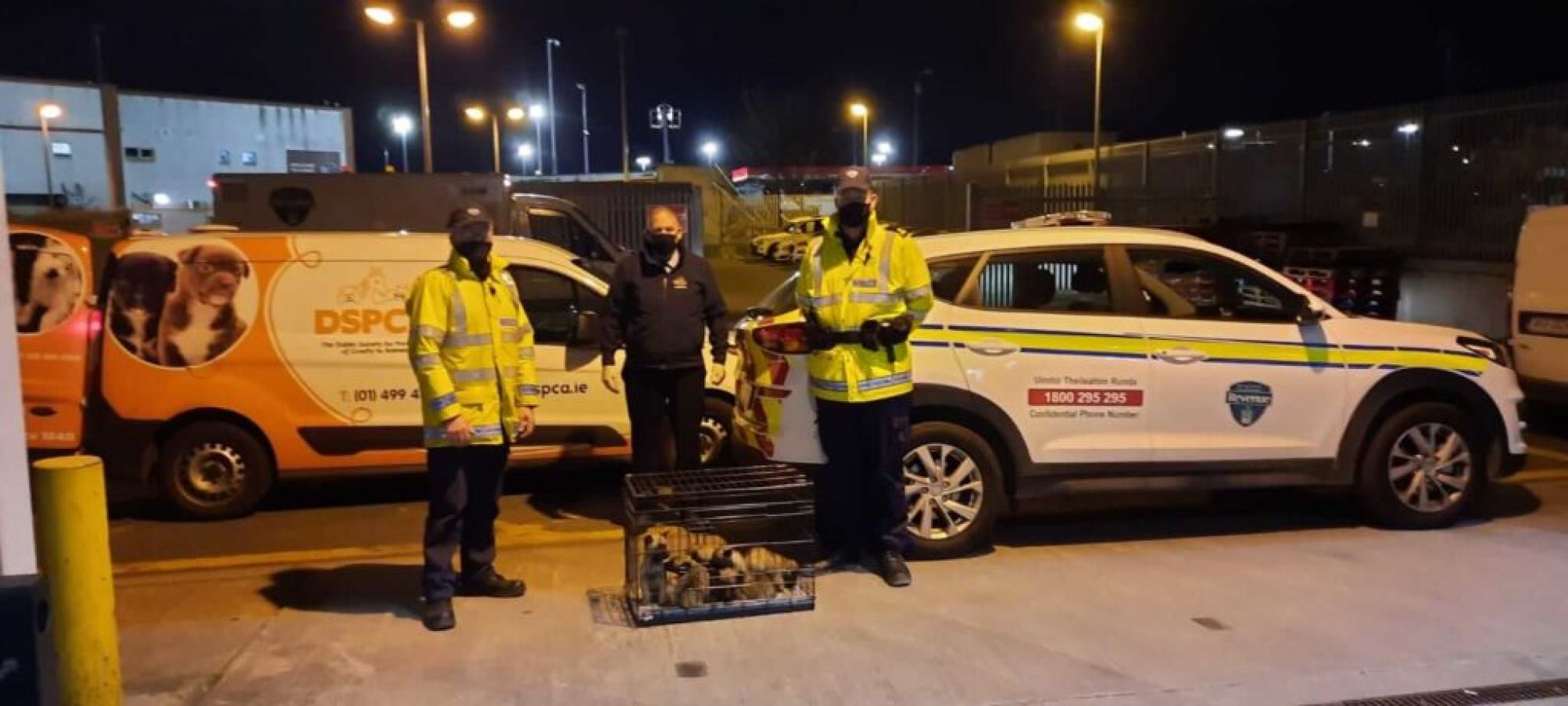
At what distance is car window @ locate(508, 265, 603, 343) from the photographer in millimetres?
7738

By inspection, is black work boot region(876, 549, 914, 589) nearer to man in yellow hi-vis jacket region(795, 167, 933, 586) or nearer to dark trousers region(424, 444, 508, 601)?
man in yellow hi-vis jacket region(795, 167, 933, 586)

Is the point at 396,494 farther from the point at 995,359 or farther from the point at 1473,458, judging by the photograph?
the point at 1473,458

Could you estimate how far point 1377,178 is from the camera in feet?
63.1

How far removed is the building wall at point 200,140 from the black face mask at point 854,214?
2015 inches

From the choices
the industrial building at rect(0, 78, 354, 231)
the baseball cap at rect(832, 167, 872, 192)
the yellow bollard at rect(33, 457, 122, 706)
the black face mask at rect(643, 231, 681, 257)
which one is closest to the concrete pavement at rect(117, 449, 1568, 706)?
the yellow bollard at rect(33, 457, 122, 706)

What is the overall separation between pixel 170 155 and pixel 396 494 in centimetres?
5374

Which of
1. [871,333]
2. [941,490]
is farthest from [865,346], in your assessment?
[941,490]

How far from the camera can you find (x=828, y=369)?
5645mm

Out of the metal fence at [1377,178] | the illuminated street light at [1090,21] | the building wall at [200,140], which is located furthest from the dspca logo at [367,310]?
the building wall at [200,140]

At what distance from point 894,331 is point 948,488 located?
40.7 inches

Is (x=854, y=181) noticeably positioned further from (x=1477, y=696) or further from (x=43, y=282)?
(x=43, y=282)

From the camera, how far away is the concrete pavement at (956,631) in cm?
450

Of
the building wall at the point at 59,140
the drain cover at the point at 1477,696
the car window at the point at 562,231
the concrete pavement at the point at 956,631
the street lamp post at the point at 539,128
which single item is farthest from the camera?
the street lamp post at the point at 539,128

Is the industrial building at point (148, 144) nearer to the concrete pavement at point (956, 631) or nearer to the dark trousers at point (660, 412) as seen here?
the dark trousers at point (660, 412)
